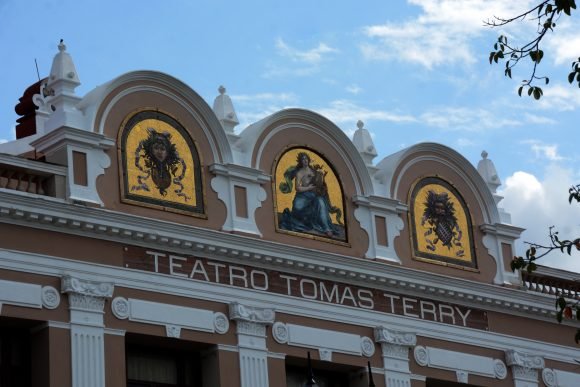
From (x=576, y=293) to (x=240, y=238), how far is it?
33.5 feet

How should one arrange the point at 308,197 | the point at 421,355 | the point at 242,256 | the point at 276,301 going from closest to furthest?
the point at 242,256
the point at 276,301
the point at 308,197
the point at 421,355

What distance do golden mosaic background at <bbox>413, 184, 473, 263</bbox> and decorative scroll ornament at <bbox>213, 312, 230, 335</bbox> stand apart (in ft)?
20.0

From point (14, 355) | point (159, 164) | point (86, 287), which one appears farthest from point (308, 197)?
point (14, 355)

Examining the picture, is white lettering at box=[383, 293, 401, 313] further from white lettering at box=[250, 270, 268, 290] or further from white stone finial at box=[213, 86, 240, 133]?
white stone finial at box=[213, 86, 240, 133]

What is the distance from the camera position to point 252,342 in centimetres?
2869

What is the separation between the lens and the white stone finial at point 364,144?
32719 millimetres

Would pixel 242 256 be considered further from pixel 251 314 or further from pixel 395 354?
pixel 395 354

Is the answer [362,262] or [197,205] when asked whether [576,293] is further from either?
[197,205]

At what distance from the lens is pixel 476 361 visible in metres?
32.8

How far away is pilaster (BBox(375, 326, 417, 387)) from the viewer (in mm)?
30844

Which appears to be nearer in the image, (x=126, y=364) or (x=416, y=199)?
(x=126, y=364)

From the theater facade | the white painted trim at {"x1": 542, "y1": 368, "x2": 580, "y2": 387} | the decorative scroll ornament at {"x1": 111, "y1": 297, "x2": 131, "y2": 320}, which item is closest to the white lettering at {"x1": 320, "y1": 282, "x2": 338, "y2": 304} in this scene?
the theater facade

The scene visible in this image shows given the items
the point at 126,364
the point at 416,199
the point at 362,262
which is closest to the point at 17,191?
the point at 126,364

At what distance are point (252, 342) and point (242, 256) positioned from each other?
1720 millimetres
